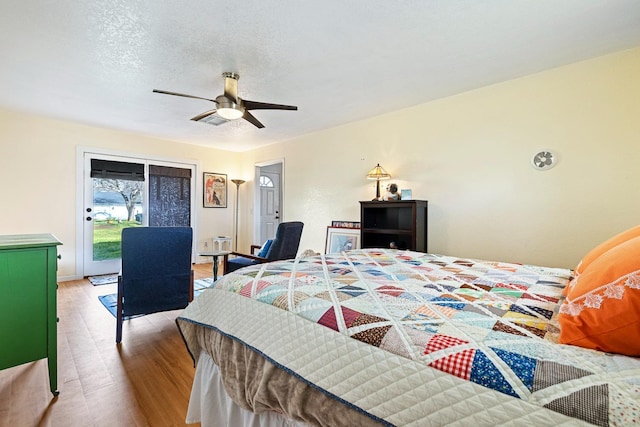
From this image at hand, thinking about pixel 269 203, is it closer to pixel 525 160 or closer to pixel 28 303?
pixel 525 160

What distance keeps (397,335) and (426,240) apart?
285 centimetres

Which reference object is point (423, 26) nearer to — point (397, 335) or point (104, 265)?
point (397, 335)

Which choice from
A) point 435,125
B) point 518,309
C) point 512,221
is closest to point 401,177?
point 435,125

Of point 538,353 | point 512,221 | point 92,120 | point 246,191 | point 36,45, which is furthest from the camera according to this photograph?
point 246,191

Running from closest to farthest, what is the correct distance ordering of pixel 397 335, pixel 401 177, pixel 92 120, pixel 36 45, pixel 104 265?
pixel 397 335 < pixel 36 45 < pixel 401 177 < pixel 92 120 < pixel 104 265

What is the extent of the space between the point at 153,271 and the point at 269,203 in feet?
14.3

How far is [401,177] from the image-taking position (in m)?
3.78

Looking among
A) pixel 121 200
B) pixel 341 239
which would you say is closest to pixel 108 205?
pixel 121 200

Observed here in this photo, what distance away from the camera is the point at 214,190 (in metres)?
6.09

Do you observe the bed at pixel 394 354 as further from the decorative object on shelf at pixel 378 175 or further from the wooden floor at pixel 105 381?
the decorative object on shelf at pixel 378 175

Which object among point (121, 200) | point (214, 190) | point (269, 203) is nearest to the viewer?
point (121, 200)

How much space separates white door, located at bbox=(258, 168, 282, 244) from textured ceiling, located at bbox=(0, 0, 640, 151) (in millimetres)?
3216

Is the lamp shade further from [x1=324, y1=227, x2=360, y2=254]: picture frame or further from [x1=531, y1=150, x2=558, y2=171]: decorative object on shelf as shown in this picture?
[x1=531, y1=150, x2=558, y2=171]: decorative object on shelf

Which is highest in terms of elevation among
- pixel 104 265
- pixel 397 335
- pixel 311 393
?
pixel 397 335
